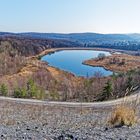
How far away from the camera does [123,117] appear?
24.1 feet

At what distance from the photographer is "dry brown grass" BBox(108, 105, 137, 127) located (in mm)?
7328

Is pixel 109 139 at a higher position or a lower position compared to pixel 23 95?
higher

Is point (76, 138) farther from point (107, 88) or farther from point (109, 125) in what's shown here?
point (107, 88)

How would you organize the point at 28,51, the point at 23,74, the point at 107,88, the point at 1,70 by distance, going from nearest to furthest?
the point at 107,88 → the point at 23,74 → the point at 1,70 → the point at 28,51

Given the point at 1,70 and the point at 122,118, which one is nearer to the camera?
the point at 122,118

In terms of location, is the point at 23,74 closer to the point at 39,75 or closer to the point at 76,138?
the point at 39,75

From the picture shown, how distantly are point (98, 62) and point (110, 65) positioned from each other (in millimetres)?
16209

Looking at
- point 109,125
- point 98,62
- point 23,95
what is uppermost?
point 109,125

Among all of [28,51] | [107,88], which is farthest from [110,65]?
[107,88]

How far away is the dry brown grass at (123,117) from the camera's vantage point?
733 cm

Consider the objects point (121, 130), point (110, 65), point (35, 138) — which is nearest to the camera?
point (35, 138)

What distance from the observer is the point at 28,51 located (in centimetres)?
18038

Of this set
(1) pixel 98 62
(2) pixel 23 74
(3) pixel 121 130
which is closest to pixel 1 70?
(2) pixel 23 74

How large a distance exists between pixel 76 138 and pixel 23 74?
8168 centimetres
